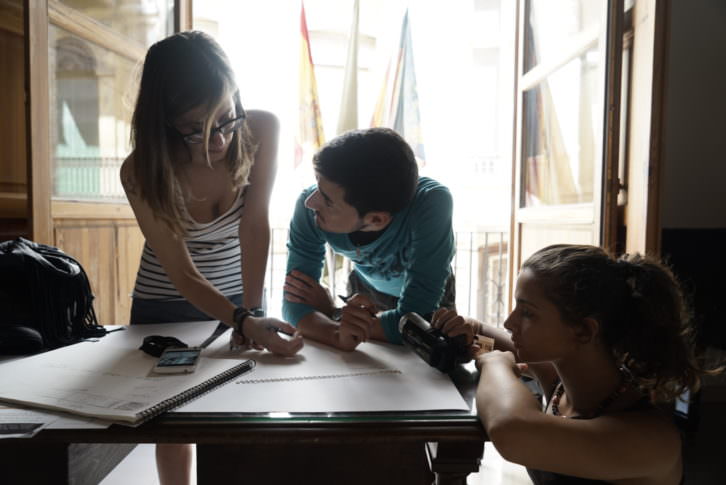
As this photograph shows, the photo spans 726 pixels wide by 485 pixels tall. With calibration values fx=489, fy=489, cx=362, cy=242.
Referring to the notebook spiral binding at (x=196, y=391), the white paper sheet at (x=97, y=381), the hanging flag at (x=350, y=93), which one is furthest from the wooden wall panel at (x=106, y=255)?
the hanging flag at (x=350, y=93)

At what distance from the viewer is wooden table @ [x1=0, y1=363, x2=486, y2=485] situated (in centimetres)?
59

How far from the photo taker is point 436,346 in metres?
0.80

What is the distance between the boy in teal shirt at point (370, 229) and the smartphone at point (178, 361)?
0.28 metres

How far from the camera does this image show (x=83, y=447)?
2.46ft

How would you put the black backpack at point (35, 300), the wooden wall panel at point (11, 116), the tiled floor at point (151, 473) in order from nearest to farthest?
the black backpack at point (35, 300), the tiled floor at point (151, 473), the wooden wall panel at point (11, 116)

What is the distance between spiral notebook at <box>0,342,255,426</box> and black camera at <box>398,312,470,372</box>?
29 cm

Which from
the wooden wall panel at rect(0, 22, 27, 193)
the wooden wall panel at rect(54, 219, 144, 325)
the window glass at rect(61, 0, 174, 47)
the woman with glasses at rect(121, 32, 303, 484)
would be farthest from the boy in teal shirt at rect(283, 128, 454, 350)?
the wooden wall panel at rect(0, 22, 27, 193)

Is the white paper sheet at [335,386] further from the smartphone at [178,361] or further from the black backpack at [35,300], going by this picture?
the black backpack at [35,300]

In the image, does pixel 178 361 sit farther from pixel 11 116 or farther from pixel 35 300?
pixel 11 116

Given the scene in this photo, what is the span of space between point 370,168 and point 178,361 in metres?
0.54

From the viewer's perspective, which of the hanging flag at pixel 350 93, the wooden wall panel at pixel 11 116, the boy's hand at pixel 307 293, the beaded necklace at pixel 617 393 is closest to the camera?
the beaded necklace at pixel 617 393

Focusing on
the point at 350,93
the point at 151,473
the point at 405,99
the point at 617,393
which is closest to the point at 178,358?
the point at 617,393

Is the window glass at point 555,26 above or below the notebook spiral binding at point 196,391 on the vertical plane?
above

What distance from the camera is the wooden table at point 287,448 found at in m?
0.59
